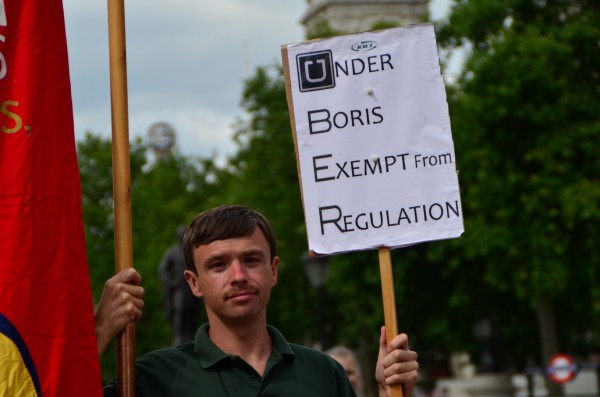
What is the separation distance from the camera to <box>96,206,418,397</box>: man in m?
4.93

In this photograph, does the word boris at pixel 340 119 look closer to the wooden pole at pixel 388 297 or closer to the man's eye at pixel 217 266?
the wooden pole at pixel 388 297

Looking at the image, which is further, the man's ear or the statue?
the statue

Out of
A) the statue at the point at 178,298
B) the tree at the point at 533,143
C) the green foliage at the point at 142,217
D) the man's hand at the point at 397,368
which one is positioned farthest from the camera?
the green foliage at the point at 142,217

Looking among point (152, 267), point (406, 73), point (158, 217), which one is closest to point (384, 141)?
point (406, 73)

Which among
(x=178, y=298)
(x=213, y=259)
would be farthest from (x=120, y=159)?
(x=178, y=298)

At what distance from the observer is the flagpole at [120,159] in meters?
5.12

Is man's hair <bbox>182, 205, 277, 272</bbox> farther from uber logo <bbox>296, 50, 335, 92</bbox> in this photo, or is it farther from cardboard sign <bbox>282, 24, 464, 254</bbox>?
uber logo <bbox>296, 50, 335, 92</bbox>

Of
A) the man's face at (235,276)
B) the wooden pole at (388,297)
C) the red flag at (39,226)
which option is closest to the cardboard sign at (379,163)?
the wooden pole at (388,297)

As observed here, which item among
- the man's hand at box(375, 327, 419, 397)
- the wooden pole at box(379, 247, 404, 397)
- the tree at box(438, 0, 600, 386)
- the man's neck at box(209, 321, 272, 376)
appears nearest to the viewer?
the man's neck at box(209, 321, 272, 376)

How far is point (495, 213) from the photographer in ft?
105

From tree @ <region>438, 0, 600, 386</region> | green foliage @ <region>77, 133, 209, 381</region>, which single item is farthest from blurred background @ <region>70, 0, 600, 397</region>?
green foliage @ <region>77, 133, 209, 381</region>

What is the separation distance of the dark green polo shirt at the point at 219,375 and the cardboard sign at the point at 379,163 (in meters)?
0.70

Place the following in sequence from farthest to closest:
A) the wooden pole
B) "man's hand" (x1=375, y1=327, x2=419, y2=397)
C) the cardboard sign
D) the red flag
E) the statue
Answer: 1. the statue
2. the cardboard sign
3. the wooden pole
4. "man's hand" (x1=375, y1=327, x2=419, y2=397)
5. the red flag

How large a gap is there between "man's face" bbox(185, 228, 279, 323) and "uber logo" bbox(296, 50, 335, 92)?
921 mm
